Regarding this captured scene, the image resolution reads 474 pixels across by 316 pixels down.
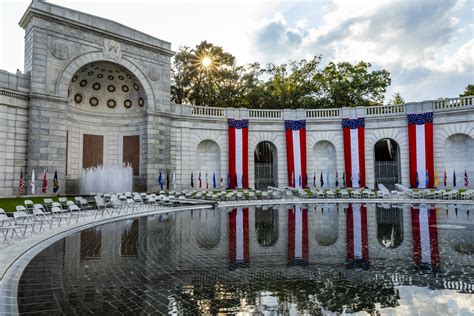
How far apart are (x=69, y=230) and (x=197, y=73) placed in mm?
34673

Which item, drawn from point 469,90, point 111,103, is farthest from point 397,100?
point 111,103

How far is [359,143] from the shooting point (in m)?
33.8

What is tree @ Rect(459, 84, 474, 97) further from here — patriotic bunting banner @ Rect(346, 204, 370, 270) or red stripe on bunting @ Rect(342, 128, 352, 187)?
patriotic bunting banner @ Rect(346, 204, 370, 270)

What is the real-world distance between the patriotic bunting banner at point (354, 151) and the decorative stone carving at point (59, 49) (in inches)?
1015

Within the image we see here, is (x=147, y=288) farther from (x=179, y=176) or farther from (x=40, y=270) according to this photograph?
(x=179, y=176)

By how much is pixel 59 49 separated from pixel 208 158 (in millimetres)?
16045

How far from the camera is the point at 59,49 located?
25250 mm

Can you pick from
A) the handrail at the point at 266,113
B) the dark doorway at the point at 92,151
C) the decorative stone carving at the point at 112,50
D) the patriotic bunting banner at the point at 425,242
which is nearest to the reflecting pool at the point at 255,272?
the patriotic bunting banner at the point at 425,242

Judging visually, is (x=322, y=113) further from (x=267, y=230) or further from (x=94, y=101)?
(x=267, y=230)

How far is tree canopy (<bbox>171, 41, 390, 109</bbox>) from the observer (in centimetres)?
4288

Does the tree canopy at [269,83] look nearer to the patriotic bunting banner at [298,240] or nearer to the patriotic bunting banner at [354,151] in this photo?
the patriotic bunting banner at [354,151]

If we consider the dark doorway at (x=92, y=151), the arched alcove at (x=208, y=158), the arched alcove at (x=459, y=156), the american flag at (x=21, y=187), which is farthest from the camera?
the arched alcove at (x=208, y=158)

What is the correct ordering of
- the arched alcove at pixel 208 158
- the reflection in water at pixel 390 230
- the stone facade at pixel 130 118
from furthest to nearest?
the arched alcove at pixel 208 158
the stone facade at pixel 130 118
the reflection in water at pixel 390 230

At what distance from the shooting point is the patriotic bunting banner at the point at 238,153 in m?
33.4
